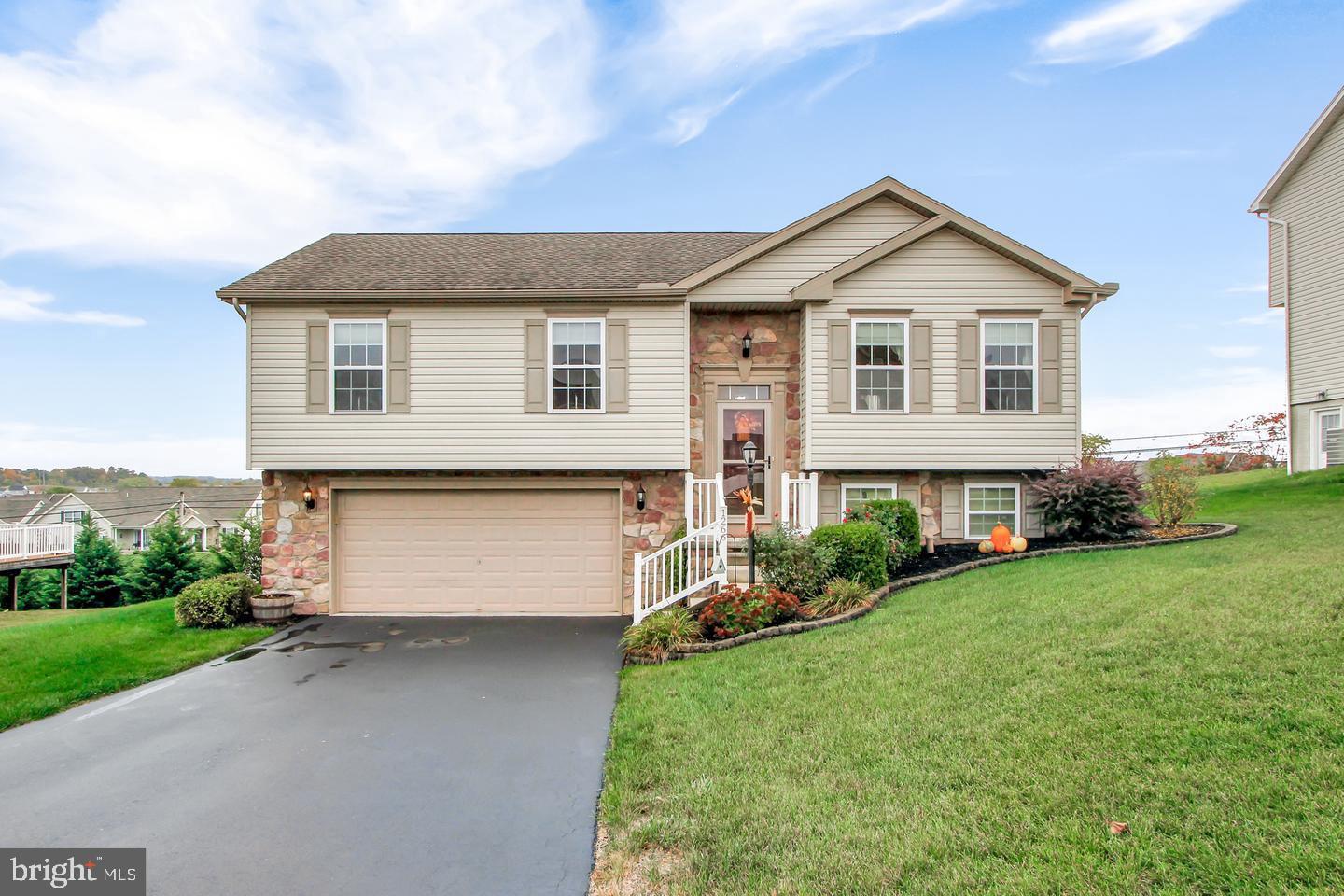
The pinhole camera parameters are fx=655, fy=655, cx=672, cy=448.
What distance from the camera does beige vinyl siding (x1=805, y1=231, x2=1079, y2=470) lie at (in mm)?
10242

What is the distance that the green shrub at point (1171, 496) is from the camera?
1055 centimetres

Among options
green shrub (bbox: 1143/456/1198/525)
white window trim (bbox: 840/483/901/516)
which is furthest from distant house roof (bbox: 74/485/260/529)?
green shrub (bbox: 1143/456/1198/525)

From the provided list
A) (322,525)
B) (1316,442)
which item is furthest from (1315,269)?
(322,525)

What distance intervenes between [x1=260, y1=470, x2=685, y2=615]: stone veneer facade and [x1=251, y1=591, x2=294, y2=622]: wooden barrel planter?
0.35 meters

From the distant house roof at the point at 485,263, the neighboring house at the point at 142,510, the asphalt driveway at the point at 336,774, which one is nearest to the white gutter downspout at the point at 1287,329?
the distant house roof at the point at 485,263

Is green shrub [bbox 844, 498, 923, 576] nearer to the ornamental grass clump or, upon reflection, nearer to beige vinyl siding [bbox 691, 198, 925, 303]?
the ornamental grass clump

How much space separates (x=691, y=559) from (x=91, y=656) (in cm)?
741

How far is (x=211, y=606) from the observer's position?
31.7 feet

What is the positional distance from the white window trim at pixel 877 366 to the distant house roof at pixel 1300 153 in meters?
11.5

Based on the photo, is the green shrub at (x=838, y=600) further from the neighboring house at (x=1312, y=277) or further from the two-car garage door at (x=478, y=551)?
the neighboring house at (x=1312, y=277)

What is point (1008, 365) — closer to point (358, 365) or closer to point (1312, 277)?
point (1312, 277)

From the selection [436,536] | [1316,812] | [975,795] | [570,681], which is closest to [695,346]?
[436,536]

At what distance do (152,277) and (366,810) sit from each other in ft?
65.0

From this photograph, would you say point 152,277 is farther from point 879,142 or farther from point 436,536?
point 879,142
